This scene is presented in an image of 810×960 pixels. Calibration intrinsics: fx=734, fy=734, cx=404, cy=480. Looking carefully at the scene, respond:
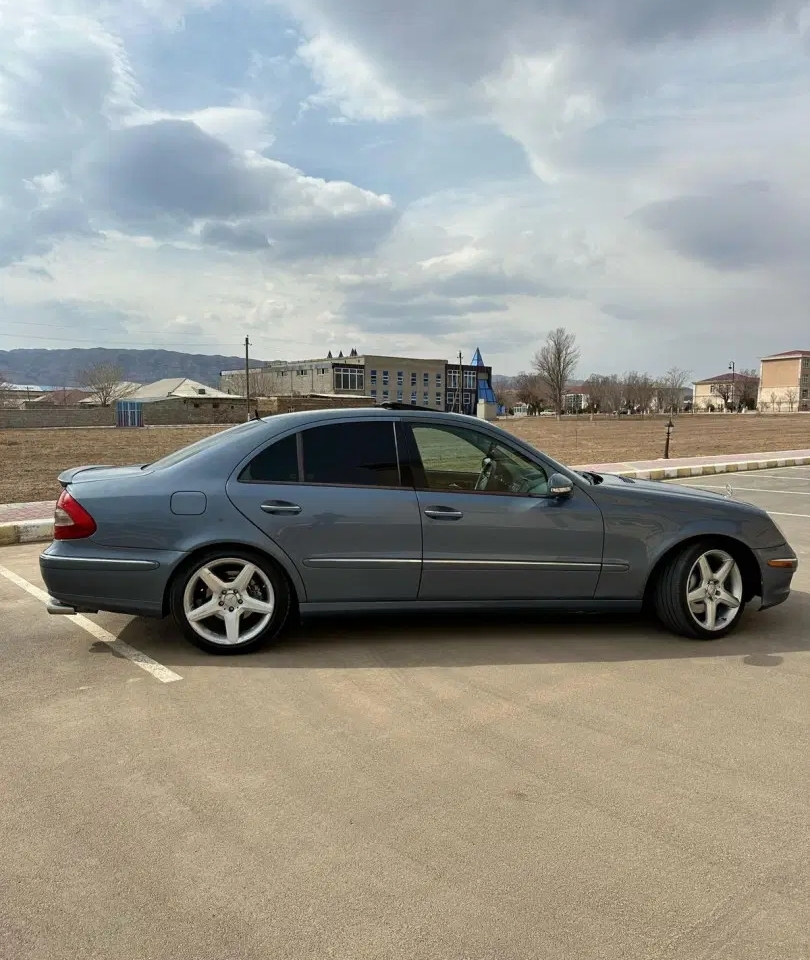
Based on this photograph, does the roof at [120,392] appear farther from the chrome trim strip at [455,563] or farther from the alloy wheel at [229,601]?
the chrome trim strip at [455,563]

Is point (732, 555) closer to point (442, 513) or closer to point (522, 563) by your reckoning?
point (522, 563)

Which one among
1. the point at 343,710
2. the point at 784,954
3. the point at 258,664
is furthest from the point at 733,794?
the point at 258,664

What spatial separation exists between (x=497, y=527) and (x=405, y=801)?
2062mm

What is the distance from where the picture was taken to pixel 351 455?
4.64 metres

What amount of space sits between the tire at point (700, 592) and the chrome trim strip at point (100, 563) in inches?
128

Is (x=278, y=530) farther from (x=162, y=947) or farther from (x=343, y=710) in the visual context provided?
(x=162, y=947)

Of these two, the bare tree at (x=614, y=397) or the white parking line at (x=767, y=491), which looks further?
the bare tree at (x=614, y=397)

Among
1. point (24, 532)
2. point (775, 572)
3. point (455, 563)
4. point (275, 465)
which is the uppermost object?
point (275, 465)

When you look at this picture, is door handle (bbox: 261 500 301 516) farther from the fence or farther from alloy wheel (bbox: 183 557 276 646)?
the fence

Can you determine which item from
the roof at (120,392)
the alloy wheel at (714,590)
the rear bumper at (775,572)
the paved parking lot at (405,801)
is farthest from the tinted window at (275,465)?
the roof at (120,392)

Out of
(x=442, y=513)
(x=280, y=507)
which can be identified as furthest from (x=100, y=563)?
(x=442, y=513)

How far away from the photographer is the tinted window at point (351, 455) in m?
4.59

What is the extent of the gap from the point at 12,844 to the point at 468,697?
7.05ft

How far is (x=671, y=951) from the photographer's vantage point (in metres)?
2.09
